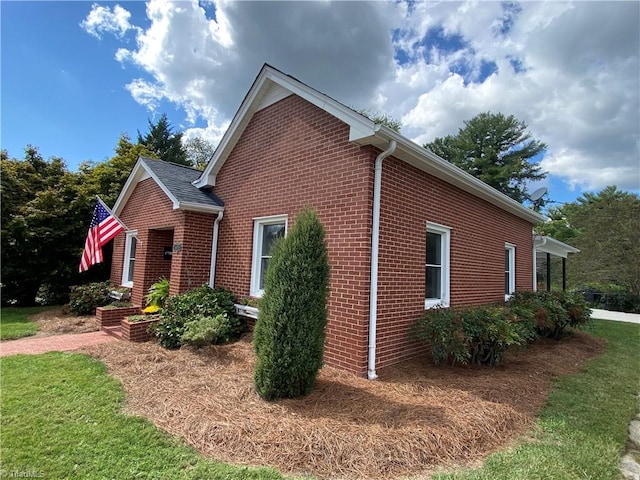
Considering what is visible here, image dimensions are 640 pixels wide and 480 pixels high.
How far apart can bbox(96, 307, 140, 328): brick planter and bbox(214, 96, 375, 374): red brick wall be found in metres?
2.85

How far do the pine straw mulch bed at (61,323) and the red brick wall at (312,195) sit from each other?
4024mm

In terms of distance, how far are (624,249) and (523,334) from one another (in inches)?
729

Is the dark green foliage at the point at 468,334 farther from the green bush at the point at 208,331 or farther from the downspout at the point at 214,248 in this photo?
the downspout at the point at 214,248

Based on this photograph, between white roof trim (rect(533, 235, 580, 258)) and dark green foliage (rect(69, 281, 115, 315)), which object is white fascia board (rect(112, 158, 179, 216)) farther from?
white roof trim (rect(533, 235, 580, 258))

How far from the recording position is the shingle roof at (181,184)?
7.96 m

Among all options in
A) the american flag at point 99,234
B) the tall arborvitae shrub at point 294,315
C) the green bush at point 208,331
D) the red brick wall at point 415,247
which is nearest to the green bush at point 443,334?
the red brick wall at point 415,247

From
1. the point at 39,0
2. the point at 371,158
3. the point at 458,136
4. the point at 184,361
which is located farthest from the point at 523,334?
the point at 458,136

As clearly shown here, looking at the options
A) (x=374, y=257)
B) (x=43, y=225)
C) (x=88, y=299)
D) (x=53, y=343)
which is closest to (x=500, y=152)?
(x=374, y=257)

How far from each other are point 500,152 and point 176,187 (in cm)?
3275

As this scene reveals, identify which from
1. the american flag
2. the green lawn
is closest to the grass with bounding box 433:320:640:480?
the green lawn

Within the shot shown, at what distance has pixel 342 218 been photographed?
548cm

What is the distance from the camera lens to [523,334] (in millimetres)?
5844

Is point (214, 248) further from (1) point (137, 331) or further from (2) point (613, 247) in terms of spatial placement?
(2) point (613, 247)

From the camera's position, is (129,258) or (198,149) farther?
(198,149)
